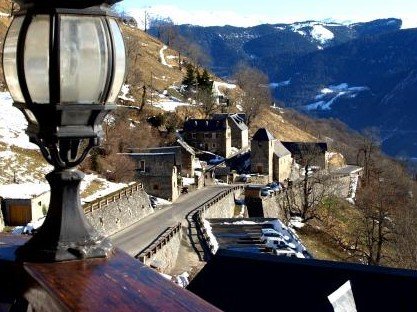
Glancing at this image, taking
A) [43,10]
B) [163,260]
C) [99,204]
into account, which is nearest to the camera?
[43,10]

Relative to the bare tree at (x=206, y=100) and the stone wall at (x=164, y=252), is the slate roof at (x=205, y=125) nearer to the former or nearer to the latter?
the bare tree at (x=206, y=100)

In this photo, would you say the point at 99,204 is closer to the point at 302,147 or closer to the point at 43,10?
the point at 43,10

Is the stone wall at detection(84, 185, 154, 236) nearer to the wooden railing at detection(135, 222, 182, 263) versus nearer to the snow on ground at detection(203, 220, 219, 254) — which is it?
the wooden railing at detection(135, 222, 182, 263)

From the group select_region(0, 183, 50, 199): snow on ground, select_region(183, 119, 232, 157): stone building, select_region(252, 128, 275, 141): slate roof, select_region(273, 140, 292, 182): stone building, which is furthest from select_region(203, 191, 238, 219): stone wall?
select_region(183, 119, 232, 157): stone building

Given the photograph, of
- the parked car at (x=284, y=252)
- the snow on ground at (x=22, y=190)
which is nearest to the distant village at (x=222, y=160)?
the snow on ground at (x=22, y=190)

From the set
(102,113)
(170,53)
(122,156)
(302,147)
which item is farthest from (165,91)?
(102,113)

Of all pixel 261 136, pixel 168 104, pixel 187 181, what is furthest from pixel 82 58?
pixel 168 104
